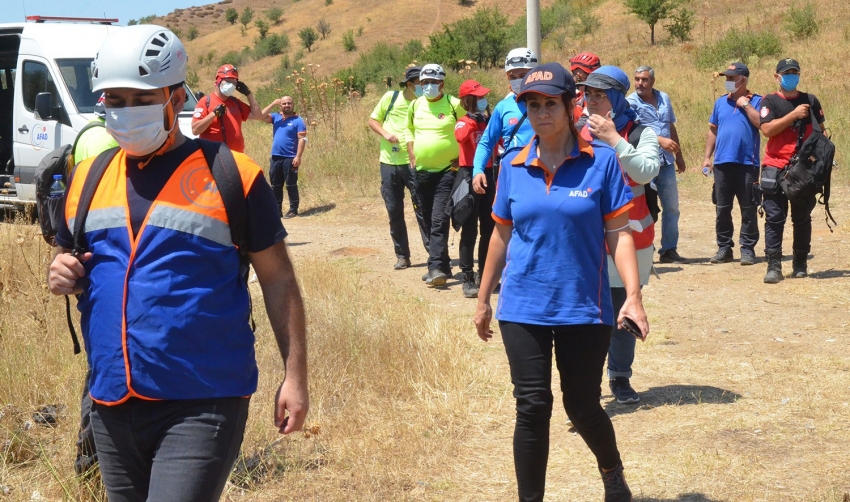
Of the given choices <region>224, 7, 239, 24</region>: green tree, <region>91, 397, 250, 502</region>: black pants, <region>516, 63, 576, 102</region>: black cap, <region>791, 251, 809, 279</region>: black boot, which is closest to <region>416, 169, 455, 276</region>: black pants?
<region>791, 251, 809, 279</region>: black boot

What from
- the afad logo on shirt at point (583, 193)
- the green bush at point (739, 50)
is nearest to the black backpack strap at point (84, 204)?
the afad logo on shirt at point (583, 193)

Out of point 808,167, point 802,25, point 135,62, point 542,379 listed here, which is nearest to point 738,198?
point 808,167

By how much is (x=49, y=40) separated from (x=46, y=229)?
949cm

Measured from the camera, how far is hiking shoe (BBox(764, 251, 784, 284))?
8.80m

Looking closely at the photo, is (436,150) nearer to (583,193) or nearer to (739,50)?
(583,193)

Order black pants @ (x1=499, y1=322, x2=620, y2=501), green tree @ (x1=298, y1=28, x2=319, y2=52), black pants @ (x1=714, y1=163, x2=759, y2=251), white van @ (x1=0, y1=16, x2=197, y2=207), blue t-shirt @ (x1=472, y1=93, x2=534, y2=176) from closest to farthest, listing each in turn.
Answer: black pants @ (x1=499, y1=322, x2=620, y2=501), blue t-shirt @ (x1=472, y1=93, x2=534, y2=176), black pants @ (x1=714, y1=163, x2=759, y2=251), white van @ (x1=0, y1=16, x2=197, y2=207), green tree @ (x1=298, y1=28, x2=319, y2=52)

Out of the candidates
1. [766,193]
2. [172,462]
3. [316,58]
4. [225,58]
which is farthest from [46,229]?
[225,58]

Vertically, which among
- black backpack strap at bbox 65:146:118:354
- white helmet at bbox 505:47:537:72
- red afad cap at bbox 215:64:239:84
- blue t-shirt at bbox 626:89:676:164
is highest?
black backpack strap at bbox 65:146:118:354

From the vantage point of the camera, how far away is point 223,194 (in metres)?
2.62

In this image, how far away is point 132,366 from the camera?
2.57 meters

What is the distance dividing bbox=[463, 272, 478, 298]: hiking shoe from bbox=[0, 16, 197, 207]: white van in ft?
15.1

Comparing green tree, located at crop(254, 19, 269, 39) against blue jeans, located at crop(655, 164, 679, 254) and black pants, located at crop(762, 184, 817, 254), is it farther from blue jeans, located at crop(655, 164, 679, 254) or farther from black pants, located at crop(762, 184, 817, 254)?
black pants, located at crop(762, 184, 817, 254)

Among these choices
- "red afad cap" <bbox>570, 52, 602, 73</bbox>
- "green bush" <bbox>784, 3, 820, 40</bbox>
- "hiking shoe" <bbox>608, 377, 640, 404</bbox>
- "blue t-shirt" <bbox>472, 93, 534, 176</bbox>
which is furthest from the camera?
"green bush" <bbox>784, 3, 820, 40</bbox>

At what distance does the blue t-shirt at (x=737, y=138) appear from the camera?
9570 millimetres
